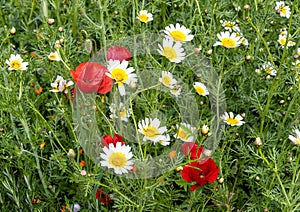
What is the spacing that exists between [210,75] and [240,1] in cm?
61

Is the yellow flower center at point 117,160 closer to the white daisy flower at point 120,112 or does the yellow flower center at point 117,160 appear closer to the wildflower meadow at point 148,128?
the wildflower meadow at point 148,128

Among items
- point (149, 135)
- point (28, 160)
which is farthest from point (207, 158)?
point (28, 160)

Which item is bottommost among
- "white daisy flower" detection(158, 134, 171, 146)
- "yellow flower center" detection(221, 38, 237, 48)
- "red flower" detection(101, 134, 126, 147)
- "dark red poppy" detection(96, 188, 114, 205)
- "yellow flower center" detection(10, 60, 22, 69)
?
"dark red poppy" detection(96, 188, 114, 205)

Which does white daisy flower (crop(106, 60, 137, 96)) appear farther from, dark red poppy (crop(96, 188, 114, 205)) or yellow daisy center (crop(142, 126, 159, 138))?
dark red poppy (crop(96, 188, 114, 205))

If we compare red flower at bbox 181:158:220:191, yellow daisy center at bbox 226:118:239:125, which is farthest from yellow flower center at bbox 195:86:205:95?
red flower at bbox 181:158:220:191

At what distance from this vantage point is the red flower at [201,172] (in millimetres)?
1359

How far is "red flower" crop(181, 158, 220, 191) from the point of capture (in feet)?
4.46

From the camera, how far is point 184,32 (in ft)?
5.48

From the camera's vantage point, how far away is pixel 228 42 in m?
1.71

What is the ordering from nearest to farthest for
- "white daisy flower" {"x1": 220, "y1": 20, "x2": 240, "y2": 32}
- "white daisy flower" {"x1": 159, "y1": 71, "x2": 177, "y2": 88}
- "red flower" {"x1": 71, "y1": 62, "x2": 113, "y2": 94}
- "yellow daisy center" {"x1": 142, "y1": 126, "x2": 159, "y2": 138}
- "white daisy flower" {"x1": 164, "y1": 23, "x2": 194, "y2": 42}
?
"red flower" {"x1": 71, "y1": 62, "x2": 113, "y2": 94} → "yellow daisy center" {"x1": 142, "y1": 126, "x2": 159, "y2": 138} → "white daisy flower" {"x1": 159, "y1": 71, "x2": 177, "y2": 88} → "white daisy flower" {"x1": 164, "y1": 23, "x2": 194, "y2": 42} → "white daisy flower" {"x1": 220, "y1": 20, "x2": 240, "y2": 32}

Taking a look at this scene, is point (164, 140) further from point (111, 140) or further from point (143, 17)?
point (143, 17)

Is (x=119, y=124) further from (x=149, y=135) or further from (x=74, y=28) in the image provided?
(x=74, y=28)

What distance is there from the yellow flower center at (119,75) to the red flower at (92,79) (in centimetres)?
3

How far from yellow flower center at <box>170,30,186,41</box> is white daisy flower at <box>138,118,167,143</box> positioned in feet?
1.09
